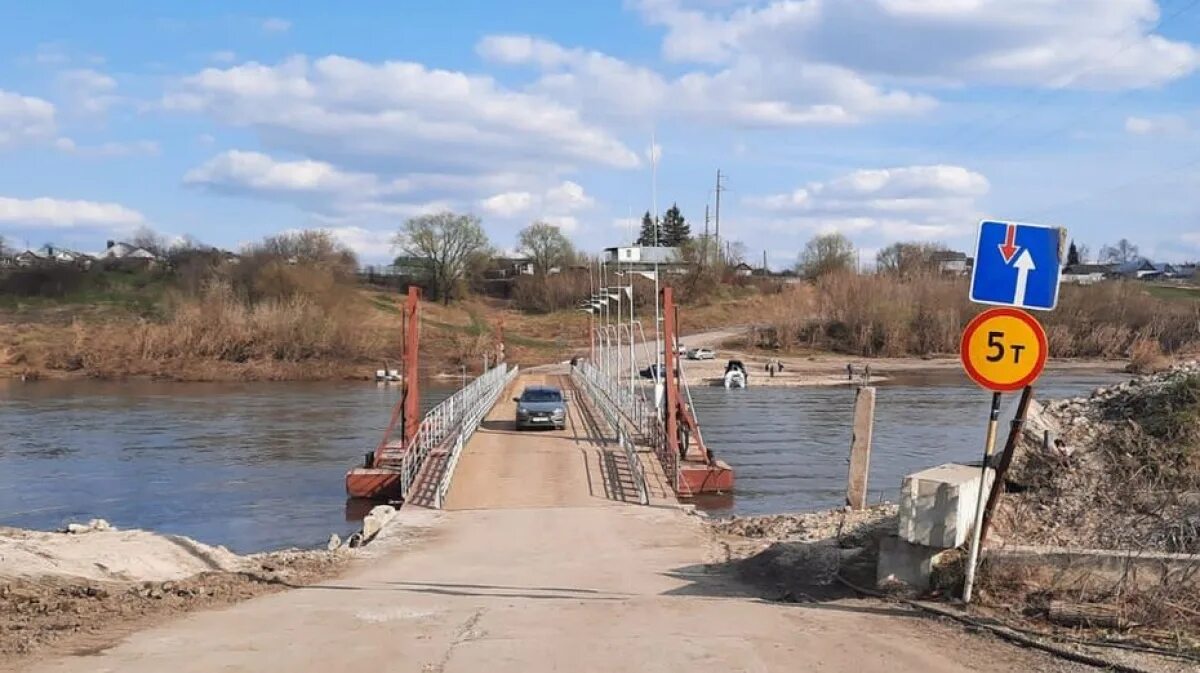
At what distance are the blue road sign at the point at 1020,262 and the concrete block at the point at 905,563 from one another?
7.29 ft

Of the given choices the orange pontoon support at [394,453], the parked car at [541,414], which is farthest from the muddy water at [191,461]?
the parked car at [541,414]

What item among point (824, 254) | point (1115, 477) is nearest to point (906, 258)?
point (824, 254)

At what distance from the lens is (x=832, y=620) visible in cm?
851

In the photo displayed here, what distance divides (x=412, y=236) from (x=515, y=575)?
123 m

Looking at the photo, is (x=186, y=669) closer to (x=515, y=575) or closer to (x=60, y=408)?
(x=515, y=575)

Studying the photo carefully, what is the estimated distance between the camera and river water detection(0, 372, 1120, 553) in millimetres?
27016

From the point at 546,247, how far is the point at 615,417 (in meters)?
117

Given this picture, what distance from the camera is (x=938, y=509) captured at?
8914mm

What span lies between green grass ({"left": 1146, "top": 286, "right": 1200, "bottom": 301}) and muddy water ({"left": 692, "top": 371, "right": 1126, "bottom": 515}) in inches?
1482

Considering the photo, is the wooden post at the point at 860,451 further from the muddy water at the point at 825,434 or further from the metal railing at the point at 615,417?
the muddy water at the point at 825,434

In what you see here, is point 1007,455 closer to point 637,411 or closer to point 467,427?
point 467,427

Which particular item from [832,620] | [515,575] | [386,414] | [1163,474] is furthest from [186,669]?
[386,414]

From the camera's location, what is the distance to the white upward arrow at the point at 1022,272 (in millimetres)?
8219

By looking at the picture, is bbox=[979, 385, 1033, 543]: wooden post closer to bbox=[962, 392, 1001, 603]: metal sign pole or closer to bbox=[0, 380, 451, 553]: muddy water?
bbox=[962, 392, 1001, 603]: metal sign pole
